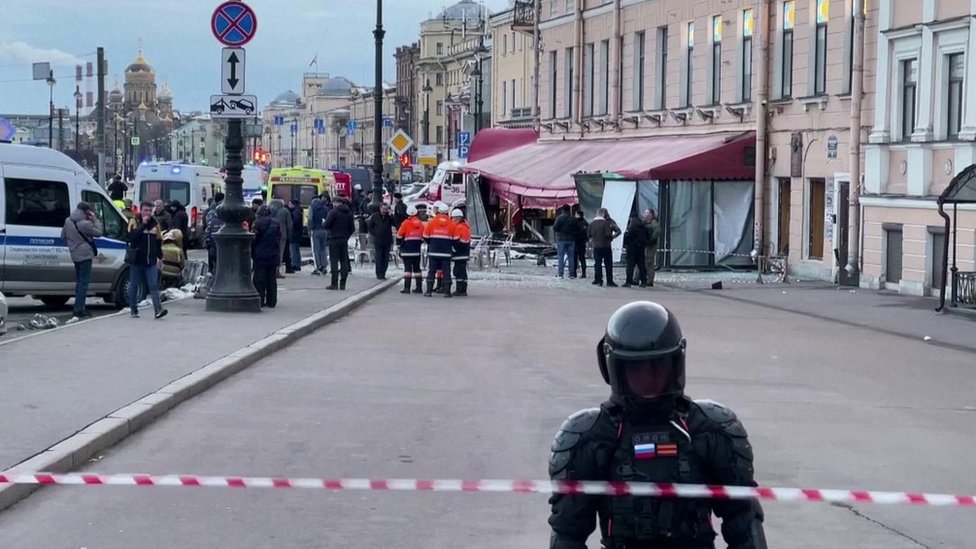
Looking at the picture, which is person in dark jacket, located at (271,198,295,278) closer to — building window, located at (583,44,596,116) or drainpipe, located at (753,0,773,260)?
drainpipe, located at (753,0,773,260)

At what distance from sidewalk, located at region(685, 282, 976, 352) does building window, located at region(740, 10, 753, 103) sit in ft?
20.8

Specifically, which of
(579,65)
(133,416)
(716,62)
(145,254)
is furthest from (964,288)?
(579,65)

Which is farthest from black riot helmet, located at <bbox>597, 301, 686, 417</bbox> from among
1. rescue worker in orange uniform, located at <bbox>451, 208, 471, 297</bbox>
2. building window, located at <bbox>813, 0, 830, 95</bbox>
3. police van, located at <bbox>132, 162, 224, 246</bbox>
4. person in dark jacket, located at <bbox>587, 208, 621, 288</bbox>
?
police van, located at <bbox>132, 162, 224, 246</bbox>

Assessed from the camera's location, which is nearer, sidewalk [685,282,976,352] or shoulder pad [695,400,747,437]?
shoulder pad [695,400,747,437]

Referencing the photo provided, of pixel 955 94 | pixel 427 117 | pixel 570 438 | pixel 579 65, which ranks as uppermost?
pixel 427 117

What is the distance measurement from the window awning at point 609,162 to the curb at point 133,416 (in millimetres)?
17865

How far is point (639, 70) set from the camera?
41406 millimetres

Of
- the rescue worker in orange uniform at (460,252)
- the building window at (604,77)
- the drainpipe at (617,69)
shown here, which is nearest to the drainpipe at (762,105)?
the drainpipe at (617,69)

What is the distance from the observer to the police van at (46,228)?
779 inches

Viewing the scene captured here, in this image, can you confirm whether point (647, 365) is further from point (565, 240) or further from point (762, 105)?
point (762, 105)

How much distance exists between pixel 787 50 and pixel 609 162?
6.47 metres

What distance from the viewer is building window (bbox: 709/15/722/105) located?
36.2 meters

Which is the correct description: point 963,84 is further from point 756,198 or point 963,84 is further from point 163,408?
point 163,408

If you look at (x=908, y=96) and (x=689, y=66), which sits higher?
(x=689, y=66)
